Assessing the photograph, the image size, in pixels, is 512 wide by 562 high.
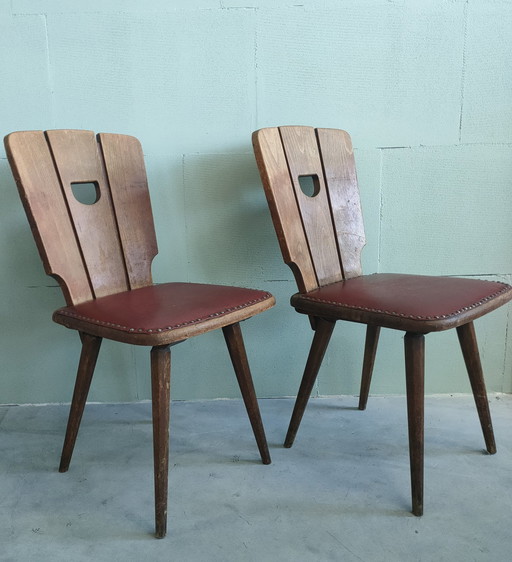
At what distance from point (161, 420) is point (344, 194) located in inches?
36.1

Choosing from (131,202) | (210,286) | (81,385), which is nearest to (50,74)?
(131,202)

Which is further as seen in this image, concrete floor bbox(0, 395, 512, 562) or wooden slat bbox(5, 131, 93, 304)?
wooden slat bbox(5, 131, 93, 304)

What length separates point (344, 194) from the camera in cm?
168

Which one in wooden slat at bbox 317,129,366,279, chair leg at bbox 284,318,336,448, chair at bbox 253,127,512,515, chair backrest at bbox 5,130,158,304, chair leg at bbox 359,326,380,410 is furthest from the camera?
chair leg at bbox 359,326,380,410

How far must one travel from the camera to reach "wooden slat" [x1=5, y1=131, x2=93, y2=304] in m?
1.34

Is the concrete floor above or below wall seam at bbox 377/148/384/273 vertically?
below

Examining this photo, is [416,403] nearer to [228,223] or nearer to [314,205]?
[314,205]

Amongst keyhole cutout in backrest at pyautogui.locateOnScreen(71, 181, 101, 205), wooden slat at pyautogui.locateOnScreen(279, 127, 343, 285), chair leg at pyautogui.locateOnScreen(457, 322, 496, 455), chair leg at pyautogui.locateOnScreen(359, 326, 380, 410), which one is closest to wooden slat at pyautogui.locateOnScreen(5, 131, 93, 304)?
keyhole cutout in backrest at pyautogui.locateOnScreen(71, 181, 101, 205)

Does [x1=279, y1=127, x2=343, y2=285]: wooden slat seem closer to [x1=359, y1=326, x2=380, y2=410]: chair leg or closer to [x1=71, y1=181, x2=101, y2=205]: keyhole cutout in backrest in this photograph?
[x1=359, y1=326, x2=380, y2=410]: chair leg

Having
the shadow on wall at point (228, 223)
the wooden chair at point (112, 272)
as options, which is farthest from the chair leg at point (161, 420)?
the shadow on wall at point (228, 223)

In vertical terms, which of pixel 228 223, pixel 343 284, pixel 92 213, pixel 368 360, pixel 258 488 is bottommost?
pixel 258 488

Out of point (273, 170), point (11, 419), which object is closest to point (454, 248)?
point (273, 170)

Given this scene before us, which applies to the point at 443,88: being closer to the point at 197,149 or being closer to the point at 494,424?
the point at 197,149

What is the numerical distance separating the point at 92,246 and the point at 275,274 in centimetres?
66
